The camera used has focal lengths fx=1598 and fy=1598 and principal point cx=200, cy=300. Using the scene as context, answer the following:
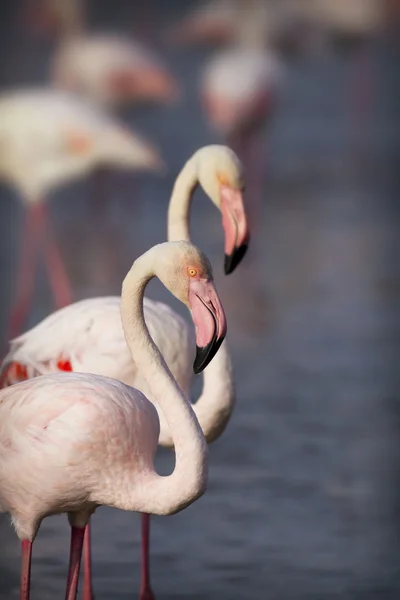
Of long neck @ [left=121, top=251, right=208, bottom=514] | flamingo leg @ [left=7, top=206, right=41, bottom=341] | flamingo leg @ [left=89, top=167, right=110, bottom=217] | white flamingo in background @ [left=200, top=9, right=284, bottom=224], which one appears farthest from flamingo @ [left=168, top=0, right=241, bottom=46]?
long neck @ [left=121, top=251, right=208, bottom=514]

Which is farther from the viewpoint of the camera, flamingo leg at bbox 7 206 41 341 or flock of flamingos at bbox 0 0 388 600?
flamingo leg at bbox 7 206 41 341

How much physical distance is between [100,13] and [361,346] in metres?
13.0

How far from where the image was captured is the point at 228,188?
4.93 m

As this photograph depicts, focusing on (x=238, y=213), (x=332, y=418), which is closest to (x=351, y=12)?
(x=332, y=418)

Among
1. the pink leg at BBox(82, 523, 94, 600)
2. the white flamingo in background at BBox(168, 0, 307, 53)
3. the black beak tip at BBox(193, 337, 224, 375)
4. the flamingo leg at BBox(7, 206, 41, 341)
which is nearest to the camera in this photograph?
the black beak tip at BBox(193, 337, 224, 375)

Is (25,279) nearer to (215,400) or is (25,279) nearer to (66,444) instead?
(215,400)

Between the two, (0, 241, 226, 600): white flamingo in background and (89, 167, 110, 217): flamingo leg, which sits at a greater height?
(89, 167, 110, 217): flamingo leg

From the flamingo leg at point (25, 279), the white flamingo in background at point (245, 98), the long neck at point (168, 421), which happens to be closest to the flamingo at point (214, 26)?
the white flamingo in background at point (245, 98)

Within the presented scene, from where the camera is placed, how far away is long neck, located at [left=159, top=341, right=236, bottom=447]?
15.1ft

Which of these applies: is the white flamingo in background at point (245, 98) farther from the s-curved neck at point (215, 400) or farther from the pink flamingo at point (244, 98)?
Result: the s-curved neck at point (215, 400)

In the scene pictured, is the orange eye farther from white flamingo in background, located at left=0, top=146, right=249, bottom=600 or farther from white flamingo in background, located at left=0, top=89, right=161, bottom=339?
white flamingo in background, located at left=0, top=89, right=161, bottom=339

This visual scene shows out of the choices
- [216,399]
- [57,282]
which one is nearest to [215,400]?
[216,399]

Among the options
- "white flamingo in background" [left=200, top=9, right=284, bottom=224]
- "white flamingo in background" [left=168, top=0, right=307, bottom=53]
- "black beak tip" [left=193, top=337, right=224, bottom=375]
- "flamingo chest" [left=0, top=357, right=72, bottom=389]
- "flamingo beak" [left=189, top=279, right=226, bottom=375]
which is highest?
"white flamingo in background" [left=168, top=0, right=307, bottom=53]

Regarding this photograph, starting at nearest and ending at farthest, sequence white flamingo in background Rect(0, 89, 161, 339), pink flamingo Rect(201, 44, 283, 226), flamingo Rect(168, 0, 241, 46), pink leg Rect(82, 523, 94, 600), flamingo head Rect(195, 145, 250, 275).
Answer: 1. pink leg Rect(82, 523, 94, 600)
2. flamingo head Rect(195, 145, 250, 275)
3. white flamingo in background Rect(0, 89, 161, 339)
4. pink flamingo Rect(201, 44, 283, 226)
5. flamingo Rect(168, 0, 241, 46)
